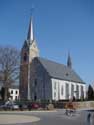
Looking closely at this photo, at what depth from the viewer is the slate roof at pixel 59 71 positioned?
10504 centimetres

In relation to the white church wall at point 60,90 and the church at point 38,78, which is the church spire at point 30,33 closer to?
the church at point 38,78

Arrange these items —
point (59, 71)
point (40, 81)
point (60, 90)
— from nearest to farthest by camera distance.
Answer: point (40, 81) → point (60, 90) → point (59, 71)

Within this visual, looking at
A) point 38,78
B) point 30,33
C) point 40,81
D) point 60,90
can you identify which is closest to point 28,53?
point 30,33

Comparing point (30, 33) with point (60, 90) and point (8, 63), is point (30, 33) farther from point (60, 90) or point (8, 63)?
point (8, 63)

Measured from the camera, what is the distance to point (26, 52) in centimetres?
10712

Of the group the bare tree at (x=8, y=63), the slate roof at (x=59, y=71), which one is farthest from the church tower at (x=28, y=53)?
the bare tree at (x=8, y=63)

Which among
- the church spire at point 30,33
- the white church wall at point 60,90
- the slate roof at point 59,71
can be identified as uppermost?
the church spire at point 30,33

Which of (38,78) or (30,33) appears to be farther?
(30,33)

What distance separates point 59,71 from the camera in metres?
113

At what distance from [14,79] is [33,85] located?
3310 centimetres

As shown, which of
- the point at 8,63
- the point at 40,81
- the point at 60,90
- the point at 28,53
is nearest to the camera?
the point at 8,63

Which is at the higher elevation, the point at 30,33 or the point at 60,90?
the point at 30,33

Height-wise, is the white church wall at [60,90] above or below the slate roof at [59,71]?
below

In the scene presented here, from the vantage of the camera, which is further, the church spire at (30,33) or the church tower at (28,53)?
the church spire at (30,33)
